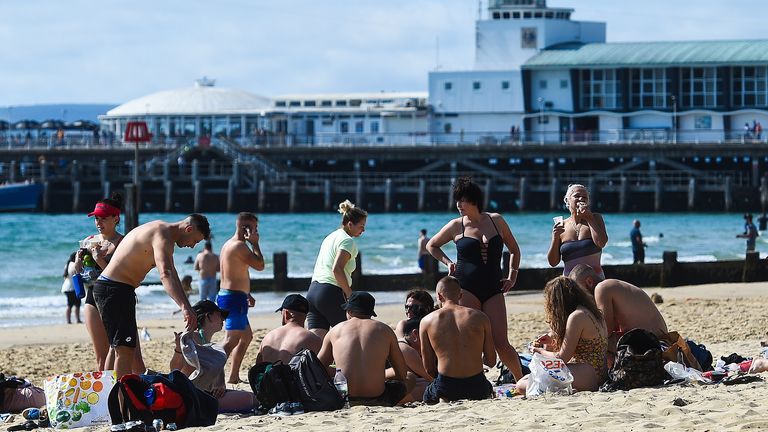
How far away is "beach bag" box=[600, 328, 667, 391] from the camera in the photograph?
8.92m

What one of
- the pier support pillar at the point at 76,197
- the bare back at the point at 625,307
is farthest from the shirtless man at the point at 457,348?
the pier support pillar at the point at 76,197

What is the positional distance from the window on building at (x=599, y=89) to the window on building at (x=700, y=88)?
10.1ft

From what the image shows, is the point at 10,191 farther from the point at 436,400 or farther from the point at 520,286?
the point at 436,400

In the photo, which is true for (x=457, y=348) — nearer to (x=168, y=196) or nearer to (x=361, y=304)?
(x=361, y=304)

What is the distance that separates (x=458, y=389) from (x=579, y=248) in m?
1.61

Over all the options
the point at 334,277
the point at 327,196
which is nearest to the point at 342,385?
the point at 334,277

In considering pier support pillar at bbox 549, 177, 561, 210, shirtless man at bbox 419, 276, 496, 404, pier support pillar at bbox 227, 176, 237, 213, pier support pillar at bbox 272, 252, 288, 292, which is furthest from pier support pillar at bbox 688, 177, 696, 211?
shirtless man at bbox 419, 276, 496, 404

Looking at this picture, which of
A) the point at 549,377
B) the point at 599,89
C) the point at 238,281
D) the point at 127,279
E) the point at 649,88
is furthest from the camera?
the point at 599,89

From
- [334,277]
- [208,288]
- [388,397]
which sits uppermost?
[334,277]

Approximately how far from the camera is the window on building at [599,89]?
68.9m

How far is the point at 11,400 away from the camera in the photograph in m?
9.55

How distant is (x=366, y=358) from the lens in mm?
8992

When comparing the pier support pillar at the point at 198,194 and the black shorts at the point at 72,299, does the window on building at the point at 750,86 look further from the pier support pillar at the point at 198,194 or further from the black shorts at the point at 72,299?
the black shorts at the point at 72,299

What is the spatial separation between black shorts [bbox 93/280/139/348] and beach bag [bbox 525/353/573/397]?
8.29 ft
